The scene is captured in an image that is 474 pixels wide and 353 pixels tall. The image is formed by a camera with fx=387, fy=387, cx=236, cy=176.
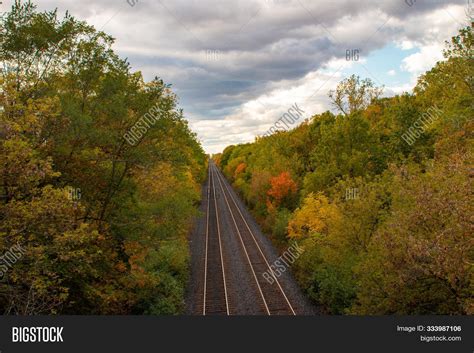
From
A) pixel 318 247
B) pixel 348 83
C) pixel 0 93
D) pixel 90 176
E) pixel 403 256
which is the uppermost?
pixel 348 83

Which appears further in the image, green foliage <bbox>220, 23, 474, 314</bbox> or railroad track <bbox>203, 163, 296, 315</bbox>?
railroad track <bbox>203, 163, 296, 315</bbox>

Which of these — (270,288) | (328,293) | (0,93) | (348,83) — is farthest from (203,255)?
(348,83)

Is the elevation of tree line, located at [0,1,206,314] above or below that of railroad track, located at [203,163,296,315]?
above

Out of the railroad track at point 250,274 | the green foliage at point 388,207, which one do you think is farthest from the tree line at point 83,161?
the green foliage at point 388,207

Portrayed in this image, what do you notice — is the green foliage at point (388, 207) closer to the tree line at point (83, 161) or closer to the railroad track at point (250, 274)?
the railroad track at point (250, 274)

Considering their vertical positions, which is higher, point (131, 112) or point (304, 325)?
point (131, 112)

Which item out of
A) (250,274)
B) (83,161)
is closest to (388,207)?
(250,274)

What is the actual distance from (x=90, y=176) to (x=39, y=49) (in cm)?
570

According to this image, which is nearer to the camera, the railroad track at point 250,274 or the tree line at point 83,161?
the tree line at point 83,161

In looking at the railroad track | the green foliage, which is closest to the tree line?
the railroad track

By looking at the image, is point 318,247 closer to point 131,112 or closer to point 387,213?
point 387,213

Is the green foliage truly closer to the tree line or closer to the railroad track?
the railroad track

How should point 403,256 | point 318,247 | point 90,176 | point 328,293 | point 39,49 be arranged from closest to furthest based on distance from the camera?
1. point 403,256
2. point 39,49
3. point 90,176
4. point 328,293
5. point 318,247

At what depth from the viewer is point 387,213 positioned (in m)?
20.4
